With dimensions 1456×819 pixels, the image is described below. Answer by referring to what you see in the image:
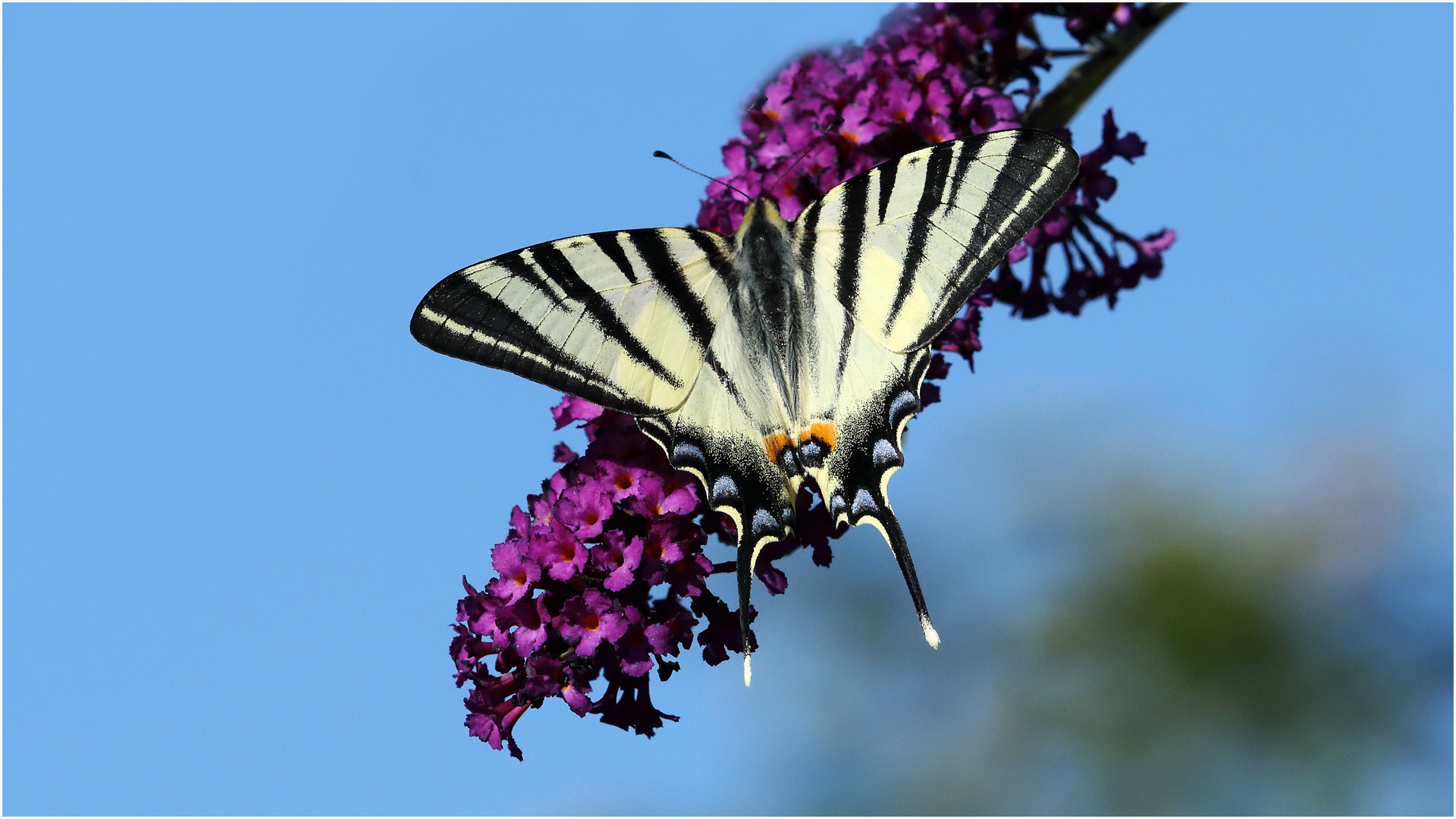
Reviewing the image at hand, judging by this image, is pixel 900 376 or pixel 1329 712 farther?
pixel 1329 712

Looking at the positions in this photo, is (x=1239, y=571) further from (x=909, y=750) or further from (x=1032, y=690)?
(x=909, y=750)

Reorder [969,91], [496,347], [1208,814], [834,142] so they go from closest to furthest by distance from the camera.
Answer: [496,347] → [834,142] → [969,91] → [1208,814]

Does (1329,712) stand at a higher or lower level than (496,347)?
higher

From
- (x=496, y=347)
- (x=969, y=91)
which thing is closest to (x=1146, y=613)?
(x=969, y=91)

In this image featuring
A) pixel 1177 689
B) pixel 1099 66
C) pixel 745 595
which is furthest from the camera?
pixel 1177 689

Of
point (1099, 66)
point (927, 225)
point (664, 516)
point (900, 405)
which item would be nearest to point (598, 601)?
point (664, 516)

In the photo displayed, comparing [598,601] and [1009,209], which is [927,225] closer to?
[1009,209]
